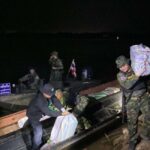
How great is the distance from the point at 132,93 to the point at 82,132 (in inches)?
62.6

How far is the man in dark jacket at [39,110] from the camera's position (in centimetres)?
614

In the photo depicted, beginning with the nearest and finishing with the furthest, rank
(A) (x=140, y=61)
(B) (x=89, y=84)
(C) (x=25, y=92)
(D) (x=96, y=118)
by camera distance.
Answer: (A) (x=140, y=61)
(D) (x=96, y=118)
(C) (x=25, y=92)
(B) (x=89, y=84)

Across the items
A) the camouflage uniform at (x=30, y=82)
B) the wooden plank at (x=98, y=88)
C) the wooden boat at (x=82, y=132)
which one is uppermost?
the camouflage uniform at (x=30, y=82)

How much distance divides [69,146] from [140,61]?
7.77 ft

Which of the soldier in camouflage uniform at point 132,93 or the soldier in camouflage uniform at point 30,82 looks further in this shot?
the soldier in camouflage uniform at point 30,82

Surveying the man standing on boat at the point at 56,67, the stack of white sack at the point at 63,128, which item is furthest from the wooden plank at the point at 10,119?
the man standing on boat at the point at 56,67

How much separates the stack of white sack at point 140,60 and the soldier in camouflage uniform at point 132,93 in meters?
0.10

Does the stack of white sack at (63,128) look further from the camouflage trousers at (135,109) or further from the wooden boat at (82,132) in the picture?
the camouflage trousers at (135,109)

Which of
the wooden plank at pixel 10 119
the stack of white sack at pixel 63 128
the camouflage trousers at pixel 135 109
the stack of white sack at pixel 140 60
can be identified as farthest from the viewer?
the wooden plank at pixel 10 119

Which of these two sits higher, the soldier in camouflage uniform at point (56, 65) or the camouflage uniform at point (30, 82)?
the soldier in camouflage uniform at point (56, 65)

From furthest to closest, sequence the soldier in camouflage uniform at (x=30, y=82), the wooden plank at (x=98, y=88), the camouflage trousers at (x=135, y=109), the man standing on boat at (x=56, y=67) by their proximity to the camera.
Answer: the man standing on boat at (x=56, y=67) → the soldier in camouflage uniform at (x=30, y=82) → the wooden plank at (x=98, y=88) → the camouflage trousers at (x=135, y=109)

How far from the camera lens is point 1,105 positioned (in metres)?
11.5

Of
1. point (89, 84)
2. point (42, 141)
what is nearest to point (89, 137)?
point (42, 141)

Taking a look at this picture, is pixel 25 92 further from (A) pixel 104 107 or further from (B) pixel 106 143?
(B) pixel 106 143
